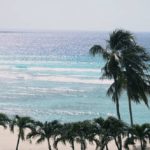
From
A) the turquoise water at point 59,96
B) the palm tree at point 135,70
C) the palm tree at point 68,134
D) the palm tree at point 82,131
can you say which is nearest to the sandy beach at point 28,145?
the palm tree at point 135,70

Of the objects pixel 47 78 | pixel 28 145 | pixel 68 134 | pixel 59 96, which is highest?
pixel 47 78

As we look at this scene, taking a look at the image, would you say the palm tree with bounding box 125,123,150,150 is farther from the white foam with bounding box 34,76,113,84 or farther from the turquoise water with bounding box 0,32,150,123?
the white foam with bounding box 34,76,113,84

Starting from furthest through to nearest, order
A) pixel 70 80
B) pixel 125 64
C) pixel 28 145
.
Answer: pixel 70 80 < pixel 28 145 < pixel 125 64

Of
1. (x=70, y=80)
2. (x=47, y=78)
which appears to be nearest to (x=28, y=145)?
(x=70, y=80)

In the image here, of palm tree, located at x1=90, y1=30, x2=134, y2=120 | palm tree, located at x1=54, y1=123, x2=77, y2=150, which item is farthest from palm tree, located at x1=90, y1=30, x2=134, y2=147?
palm tree, located at x1=54, y1=123, x2=77, y2=150

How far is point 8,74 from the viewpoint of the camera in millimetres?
105250

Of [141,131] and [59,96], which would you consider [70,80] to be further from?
[141,131]

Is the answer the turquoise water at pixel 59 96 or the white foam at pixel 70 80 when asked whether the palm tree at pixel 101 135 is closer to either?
the turquoise water at pixel 59 96

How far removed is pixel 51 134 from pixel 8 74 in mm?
75428

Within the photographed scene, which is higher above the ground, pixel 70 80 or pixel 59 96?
pixel 70 80

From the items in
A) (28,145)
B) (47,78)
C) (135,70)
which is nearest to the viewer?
(135,70)

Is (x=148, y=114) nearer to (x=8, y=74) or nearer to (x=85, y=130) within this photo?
(x=85, y=130)

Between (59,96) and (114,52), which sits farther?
(59,96)

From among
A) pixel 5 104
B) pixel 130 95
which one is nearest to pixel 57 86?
pixel 5 104
